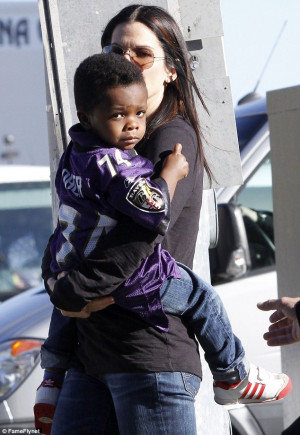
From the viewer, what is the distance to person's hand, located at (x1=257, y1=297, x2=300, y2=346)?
306 cm

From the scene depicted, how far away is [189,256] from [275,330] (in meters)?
0.47

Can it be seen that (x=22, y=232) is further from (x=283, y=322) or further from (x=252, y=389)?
(x=252, y=389)

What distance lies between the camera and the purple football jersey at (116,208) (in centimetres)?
266

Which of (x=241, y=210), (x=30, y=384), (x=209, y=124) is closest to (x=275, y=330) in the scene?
(x=209, y=124)

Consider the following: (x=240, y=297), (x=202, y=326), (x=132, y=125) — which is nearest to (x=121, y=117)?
(x=132, y=125)

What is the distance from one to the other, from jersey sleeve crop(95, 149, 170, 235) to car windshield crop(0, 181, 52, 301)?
5.96m

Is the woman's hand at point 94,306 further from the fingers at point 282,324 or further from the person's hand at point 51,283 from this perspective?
the fingers at point 282,324

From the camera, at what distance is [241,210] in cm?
586

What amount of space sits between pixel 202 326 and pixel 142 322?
0.60ft

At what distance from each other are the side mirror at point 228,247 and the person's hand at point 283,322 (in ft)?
7.32

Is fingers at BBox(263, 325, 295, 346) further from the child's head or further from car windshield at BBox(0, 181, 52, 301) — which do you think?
car windshield at BBox(0, 181, 52, 301)

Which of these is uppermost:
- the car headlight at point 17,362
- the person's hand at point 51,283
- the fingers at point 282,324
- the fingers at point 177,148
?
the fingers at point 177,148

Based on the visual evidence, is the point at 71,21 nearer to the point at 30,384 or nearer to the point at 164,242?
the point at 164,242

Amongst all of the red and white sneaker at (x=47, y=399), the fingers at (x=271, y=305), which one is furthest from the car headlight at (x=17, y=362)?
the fingers at (x=271, y=305)
